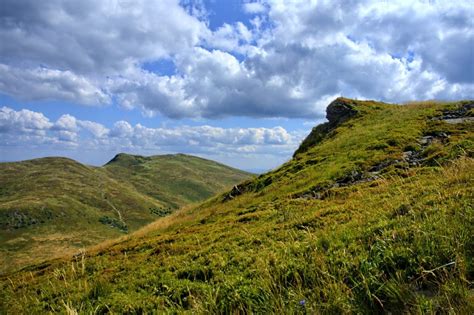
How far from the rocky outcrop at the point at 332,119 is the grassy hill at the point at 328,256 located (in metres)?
16.8

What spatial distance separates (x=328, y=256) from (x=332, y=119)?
42637 millimetres

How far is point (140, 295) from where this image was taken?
32.2 feet

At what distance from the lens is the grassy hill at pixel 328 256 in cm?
489

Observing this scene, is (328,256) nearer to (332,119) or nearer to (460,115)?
(460,115)

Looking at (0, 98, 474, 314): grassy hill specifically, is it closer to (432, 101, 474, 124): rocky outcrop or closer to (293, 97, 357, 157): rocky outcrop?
(432, 101, 474, 124): rocky outcrop

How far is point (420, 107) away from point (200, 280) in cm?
3873

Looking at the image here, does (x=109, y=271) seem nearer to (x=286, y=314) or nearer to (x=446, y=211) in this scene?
(x=286, y=314)

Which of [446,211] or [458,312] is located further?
[446,211]

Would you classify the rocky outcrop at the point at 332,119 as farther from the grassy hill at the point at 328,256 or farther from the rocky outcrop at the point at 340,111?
the grassy hill at the point at 328,256

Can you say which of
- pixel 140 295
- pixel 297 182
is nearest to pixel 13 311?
pixel 140 295

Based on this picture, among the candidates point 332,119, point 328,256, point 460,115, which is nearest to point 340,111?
point 332,119

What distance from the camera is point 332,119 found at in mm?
47344

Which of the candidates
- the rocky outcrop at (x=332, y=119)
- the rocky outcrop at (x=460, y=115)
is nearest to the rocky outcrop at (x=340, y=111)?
the rocky outcrop at (x=332, y=119)

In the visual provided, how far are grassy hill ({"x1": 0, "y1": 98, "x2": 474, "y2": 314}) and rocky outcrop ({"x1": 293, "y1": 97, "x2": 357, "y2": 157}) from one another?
660 inches
